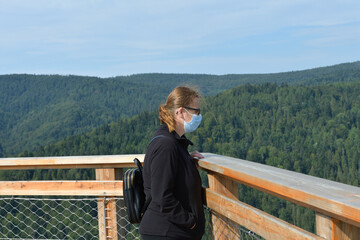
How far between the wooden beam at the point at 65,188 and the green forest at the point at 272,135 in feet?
168

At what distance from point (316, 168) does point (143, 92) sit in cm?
12608

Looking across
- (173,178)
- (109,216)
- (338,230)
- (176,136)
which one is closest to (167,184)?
(173,178)

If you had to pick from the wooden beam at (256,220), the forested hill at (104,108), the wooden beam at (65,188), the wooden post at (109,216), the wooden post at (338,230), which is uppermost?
the wooden post at (338,230)

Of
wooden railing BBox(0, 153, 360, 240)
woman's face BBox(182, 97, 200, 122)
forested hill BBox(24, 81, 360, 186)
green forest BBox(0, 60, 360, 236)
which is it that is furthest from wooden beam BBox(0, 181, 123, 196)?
forested hill BBox(24, 81, 360, 186)

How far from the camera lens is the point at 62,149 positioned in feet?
245

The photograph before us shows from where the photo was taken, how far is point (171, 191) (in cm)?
189

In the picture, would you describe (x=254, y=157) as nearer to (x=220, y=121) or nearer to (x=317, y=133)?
(x=220, y=121)

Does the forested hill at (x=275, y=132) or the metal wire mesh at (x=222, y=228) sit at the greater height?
the metal wire mesh at (x=222, y=228)

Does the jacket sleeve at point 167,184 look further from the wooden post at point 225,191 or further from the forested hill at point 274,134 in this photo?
the forested hill at point 274,134

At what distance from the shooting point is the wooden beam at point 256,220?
1.48m

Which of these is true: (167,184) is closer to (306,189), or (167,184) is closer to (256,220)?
(256,220)

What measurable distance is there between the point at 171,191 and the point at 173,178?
0.18 ft

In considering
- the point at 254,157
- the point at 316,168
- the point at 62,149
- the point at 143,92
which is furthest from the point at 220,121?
the point at 143,92

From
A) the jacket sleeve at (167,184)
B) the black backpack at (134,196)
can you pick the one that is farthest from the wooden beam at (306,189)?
the black backpack at (134,196)
